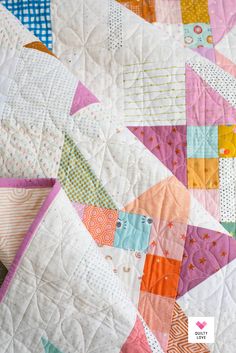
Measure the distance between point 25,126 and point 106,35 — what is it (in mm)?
340

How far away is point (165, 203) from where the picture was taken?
3.52 ft

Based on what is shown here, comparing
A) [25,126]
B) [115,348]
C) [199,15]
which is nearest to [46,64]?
[25,126]

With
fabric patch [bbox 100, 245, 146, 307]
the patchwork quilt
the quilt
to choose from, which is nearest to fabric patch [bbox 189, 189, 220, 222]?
the patchwork quilt

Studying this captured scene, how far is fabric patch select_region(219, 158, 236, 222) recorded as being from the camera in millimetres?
1163

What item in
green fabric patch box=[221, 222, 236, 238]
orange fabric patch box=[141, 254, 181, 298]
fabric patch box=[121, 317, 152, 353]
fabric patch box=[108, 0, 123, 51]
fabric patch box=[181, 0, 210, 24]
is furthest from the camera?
fabric patch box=[181, 0, 210, 24]

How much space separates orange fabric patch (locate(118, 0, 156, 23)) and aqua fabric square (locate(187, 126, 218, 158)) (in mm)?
379

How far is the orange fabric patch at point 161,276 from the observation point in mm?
1031

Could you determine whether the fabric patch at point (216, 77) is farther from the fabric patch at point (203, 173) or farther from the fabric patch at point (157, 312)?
the fabric patch at point (157, 312)

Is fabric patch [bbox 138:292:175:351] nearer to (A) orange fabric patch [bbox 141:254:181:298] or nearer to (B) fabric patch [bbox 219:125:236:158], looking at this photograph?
(A) orange fabric patch [bbox 141:254:181:298]

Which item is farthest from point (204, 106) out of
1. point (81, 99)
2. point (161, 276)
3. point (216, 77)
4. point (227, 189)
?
point (161, 276)

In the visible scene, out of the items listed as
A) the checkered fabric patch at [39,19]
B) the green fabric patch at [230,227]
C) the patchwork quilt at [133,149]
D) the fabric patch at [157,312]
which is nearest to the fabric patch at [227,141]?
the patchwork quilt at [133,149]

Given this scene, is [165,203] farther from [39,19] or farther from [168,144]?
[39,19]

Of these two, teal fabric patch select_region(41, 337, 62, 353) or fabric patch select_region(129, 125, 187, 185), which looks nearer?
teal fabric patch select_region(41, 337, 62, 353)

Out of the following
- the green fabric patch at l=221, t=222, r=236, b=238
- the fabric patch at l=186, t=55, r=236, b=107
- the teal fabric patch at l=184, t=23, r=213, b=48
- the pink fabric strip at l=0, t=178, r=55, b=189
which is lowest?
the pink fabric strip at l=0, t=178, r=55, b=189
